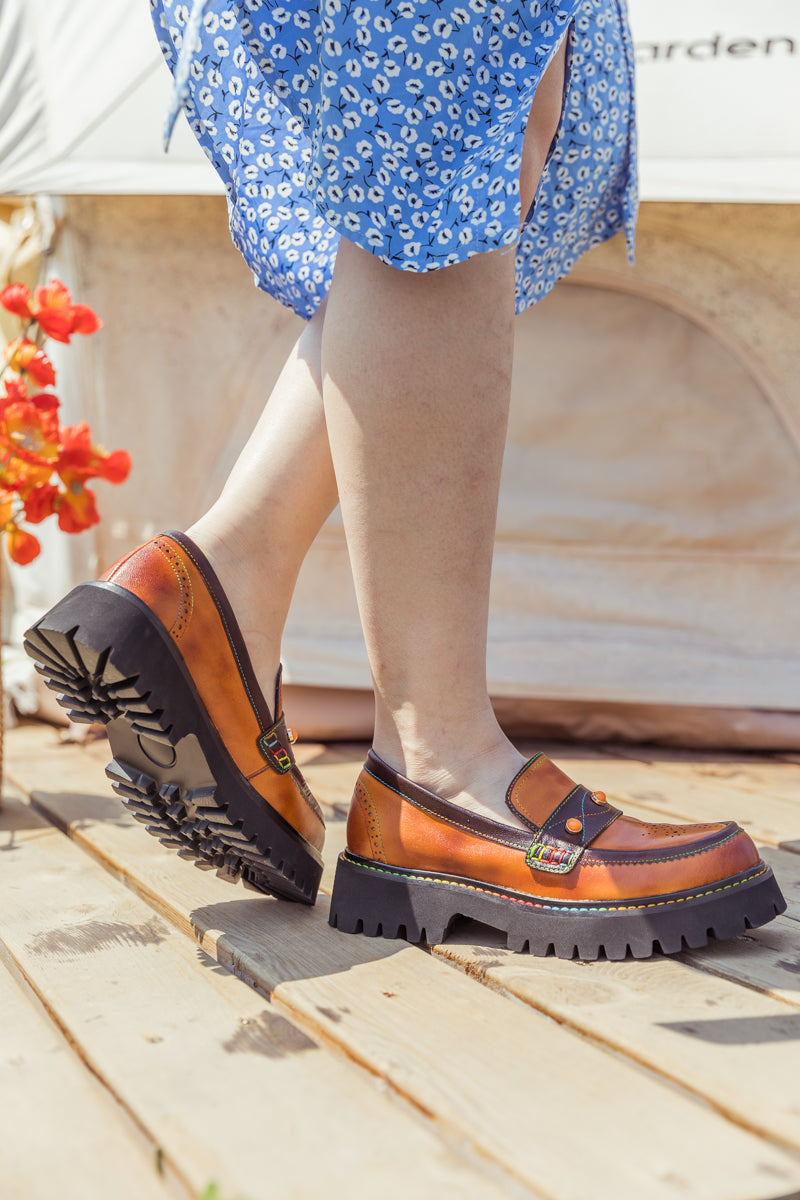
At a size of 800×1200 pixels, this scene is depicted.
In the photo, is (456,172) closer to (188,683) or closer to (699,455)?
(188,683)

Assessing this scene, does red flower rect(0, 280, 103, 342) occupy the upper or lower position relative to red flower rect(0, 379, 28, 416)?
upper

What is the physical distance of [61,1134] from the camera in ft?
1.74

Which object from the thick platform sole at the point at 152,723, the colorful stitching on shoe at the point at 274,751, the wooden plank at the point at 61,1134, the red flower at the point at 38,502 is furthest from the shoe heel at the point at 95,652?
the red flower at the point at 38,502

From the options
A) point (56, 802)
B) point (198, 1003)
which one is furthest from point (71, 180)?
point (198, 1003)

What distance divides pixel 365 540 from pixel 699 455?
0.91 metres

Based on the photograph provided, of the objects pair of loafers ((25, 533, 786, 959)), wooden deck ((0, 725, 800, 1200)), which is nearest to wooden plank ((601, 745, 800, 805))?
wooden deck ((0, 725, 800, 1200))

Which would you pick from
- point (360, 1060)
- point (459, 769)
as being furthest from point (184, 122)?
point (360, 1060)

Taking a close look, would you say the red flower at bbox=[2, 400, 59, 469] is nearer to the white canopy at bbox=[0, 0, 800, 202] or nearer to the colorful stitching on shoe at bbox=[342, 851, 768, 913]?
the white canopy at bbox=[0, 0, 800, 202]

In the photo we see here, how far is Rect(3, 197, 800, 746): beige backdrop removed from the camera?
1.50 meters

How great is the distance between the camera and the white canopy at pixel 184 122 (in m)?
1.40

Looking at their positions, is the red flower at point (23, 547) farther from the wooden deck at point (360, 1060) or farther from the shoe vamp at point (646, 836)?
the shoe vamp at point (646, 836)

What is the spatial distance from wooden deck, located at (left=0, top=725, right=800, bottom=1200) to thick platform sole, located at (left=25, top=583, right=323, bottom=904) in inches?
3.1

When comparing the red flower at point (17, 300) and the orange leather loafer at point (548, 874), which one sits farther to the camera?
the red flower at point (17, 300)

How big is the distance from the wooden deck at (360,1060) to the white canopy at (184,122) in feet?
3.19
